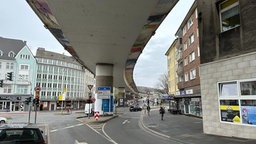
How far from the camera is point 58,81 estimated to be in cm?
7462

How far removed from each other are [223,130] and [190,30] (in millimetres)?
23602

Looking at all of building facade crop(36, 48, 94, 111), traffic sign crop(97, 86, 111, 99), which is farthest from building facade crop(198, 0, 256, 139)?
building facade crop(36, 48, 94, 111)

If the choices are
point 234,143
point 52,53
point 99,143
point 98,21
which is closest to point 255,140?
point 234,143

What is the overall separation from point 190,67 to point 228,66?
21015 millimetres

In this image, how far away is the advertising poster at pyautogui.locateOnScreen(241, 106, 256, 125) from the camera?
1158 centimetres

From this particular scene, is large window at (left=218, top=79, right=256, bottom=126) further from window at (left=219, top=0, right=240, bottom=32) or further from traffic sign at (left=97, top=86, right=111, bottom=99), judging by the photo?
traffic sign at (left=97, top=86, right=111, bottom=99)

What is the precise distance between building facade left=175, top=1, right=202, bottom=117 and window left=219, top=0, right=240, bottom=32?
574 inches

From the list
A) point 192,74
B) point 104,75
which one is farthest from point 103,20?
point 192,74

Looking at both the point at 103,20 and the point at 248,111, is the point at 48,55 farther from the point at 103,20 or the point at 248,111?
the point at 248,111

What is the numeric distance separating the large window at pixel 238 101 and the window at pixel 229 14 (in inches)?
141

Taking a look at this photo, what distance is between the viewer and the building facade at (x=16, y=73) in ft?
190

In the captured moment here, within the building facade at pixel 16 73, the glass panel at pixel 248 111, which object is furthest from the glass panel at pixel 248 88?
the building facade at pixel 16 73

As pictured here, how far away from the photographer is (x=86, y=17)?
14531mm

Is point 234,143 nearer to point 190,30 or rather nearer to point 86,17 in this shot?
point 86,17
